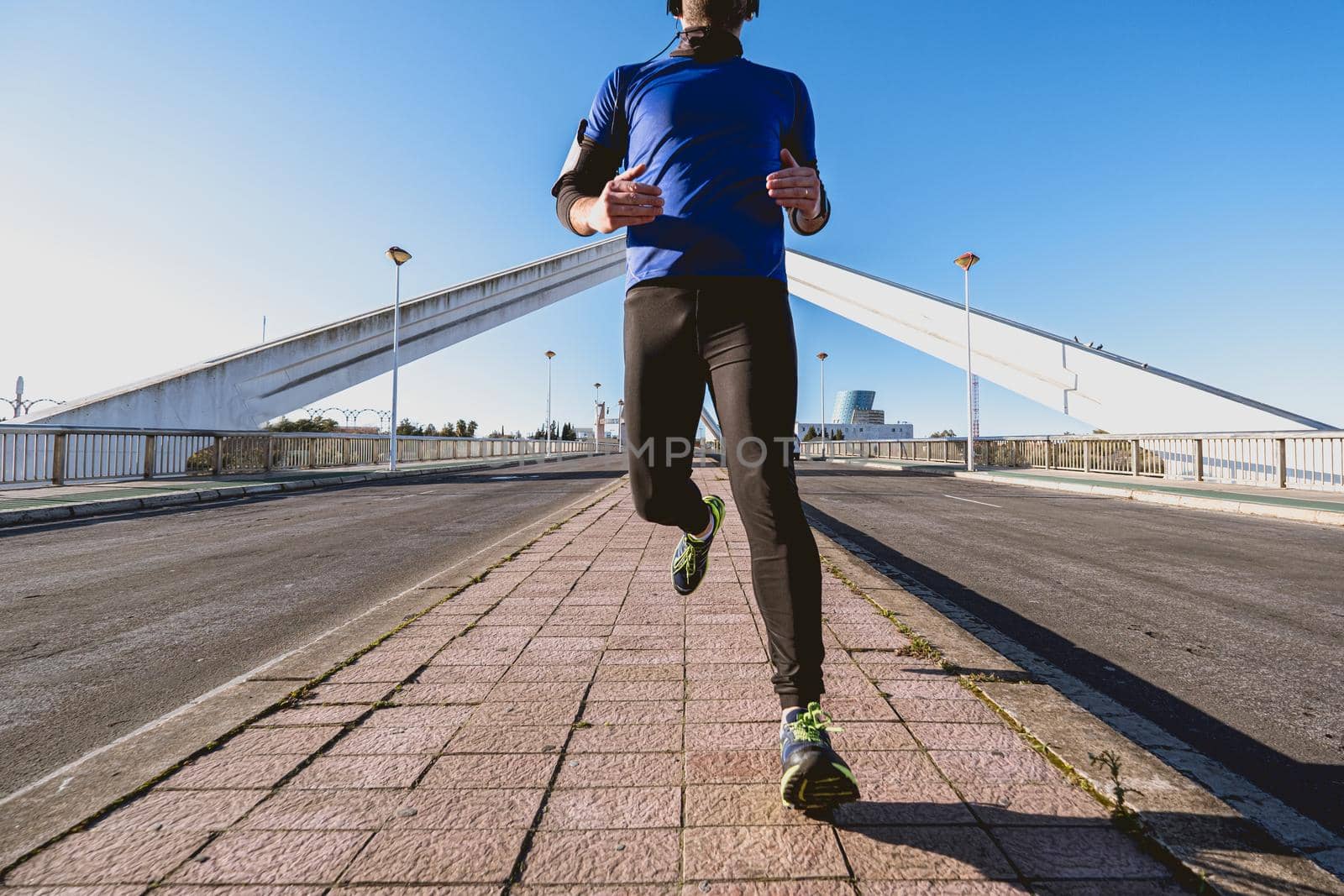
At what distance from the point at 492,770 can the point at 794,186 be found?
1.63 metres

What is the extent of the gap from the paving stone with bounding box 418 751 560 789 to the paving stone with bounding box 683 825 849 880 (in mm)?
416

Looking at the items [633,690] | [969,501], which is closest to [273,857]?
[633,690]

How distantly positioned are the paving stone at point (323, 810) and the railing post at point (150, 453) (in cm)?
1628

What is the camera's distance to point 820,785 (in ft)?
4.28

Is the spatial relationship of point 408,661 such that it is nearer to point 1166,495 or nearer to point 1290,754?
point 1290,754

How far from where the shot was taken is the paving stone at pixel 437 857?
117 cm

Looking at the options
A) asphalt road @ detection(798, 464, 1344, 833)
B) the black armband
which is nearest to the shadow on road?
asphalt road @ detection(798, 464, 1344, 833)

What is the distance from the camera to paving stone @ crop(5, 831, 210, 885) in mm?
1181

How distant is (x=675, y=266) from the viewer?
165cm

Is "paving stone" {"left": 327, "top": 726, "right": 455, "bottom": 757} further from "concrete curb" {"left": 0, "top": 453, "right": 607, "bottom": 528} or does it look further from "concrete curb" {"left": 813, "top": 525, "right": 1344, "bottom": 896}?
"concrete curb" {"left": 0, "top": 453, "right": 607, "bottom": 528}

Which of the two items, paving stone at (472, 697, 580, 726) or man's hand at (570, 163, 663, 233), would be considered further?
paving stone at (472, 697, 580, 726)

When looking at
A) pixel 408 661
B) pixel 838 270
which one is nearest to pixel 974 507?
pixel 408 661

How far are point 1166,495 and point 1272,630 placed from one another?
9.21m

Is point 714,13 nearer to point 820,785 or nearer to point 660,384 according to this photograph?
point 660,384
